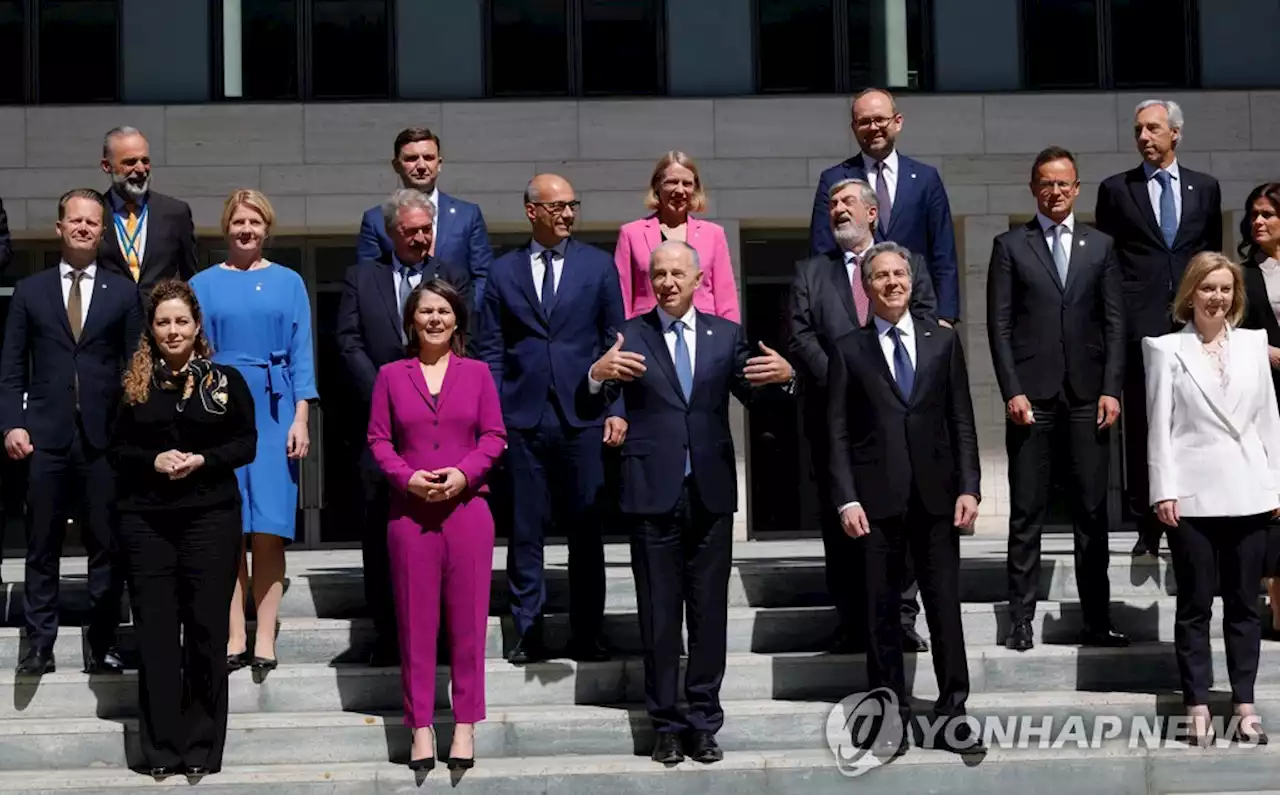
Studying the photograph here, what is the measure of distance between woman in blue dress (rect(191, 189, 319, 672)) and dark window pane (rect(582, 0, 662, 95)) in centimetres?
777

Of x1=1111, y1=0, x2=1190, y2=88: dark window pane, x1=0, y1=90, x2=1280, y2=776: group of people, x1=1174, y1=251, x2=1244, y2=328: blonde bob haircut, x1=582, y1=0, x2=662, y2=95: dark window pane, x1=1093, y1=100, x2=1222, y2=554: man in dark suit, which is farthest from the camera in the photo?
x1=1111, y1=0, x2=1190, y2=88: dark window pane

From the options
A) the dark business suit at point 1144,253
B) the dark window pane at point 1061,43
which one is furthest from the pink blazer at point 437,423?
the dark window pane at point 1061,43

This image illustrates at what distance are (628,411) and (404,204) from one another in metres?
1.36

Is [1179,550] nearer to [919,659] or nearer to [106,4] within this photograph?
[919,659]

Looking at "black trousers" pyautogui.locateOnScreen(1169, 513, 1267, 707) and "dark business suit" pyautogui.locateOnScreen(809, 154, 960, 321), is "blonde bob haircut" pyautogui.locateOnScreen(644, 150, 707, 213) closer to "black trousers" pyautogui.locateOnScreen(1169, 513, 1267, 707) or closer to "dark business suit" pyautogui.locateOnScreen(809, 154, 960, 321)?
"dark business suit" pyautogui.locateOnScreen(809, 154, 960, 321)

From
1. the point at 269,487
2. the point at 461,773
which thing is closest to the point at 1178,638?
the point at 461,773

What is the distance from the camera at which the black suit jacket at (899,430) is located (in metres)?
7.56

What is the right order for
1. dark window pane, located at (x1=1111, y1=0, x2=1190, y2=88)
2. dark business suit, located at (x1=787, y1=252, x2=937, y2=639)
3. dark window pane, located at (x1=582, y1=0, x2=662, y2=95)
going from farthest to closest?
dark window pane, located at (x1=1111, y1=0, x2=1190, y2=88) → dark window pane, located at (x1=582, y1=0, x2=662, y2=95) → dark business suit, located at (x1=787, y1=252, x2=937, y2=639)

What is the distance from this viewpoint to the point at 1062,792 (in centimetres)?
740

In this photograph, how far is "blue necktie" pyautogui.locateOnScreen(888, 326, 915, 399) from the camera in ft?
25.0

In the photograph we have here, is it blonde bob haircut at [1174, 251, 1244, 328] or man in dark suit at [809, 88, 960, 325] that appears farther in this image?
man in dark suit at [809, 88, 960, 325]

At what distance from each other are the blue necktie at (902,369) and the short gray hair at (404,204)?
210 cm

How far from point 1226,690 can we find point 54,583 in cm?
512

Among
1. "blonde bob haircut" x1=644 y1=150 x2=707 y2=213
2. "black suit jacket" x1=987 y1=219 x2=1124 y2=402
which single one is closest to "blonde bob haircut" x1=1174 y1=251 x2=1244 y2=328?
"black suit jacket" x1=987 y1=219 x2=1124 y2=402
